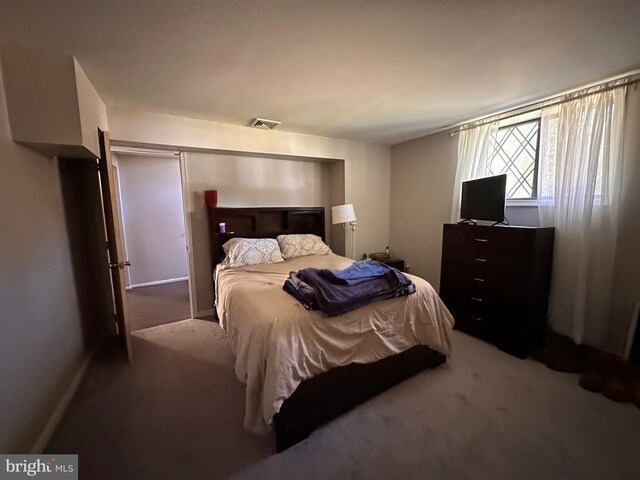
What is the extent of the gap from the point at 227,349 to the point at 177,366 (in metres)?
0.44

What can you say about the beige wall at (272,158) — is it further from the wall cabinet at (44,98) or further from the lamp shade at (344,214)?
the wall cabinet at (44,98)

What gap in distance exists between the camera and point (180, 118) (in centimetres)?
280

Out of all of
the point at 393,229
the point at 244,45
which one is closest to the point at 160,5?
the point at 244,45

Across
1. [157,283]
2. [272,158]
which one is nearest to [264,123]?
[272,158]

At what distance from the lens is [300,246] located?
338cm

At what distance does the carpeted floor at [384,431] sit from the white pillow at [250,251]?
1.16 metres

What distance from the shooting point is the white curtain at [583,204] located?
2.13m

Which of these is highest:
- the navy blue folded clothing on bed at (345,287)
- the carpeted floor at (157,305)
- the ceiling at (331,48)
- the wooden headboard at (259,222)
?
the ceiling at (331,48)

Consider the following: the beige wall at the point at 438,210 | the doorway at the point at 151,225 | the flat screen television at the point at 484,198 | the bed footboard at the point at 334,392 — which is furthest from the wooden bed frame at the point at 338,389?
the doorway at the point at 151,225

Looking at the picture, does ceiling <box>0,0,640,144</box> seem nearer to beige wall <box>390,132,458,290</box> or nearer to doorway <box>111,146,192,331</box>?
beige wall <box>390,132,458,290</box>

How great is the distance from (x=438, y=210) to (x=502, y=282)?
4.46 feet

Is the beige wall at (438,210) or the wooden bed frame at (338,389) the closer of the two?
the wooden bed frame at (338,389)

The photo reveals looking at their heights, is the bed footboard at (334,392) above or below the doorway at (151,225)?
below

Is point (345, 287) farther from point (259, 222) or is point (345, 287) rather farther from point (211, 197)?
point (211, 197)
